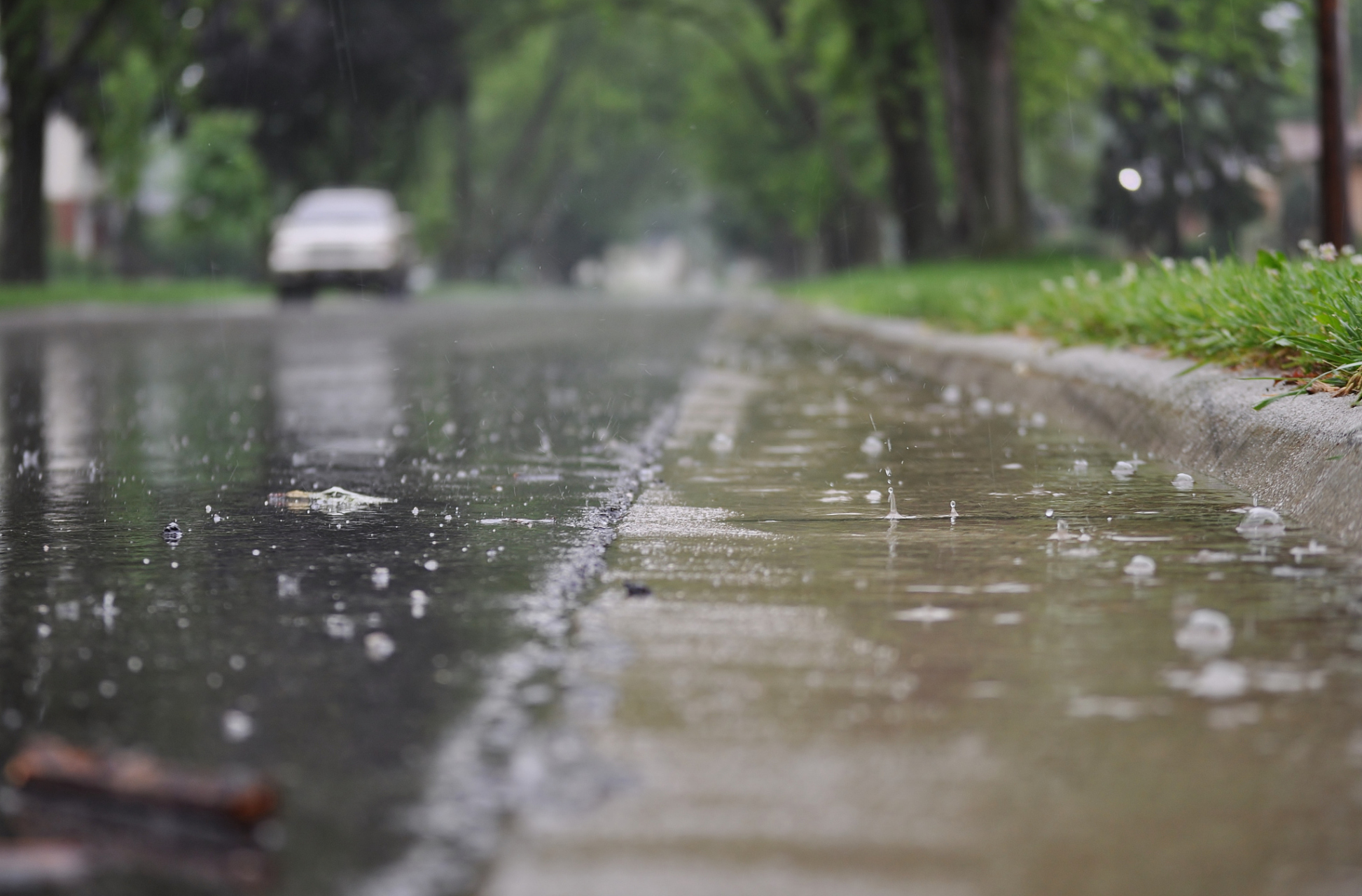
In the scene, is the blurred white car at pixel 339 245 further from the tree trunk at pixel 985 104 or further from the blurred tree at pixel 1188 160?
the blurred tree at pixel 1188 160

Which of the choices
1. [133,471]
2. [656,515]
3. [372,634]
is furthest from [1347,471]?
[133,471]

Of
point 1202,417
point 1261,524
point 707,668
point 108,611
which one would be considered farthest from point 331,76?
point 707,668

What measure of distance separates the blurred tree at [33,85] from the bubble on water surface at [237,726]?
90.1 ft

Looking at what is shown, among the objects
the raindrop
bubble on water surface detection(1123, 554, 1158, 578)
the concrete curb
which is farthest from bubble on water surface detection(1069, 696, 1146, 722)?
the raindrop

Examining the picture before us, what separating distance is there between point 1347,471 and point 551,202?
7446cm

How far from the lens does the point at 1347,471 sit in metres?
4.78

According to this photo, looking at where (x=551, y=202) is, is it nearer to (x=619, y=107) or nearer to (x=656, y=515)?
(x=619, y=107)

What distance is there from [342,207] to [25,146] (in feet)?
20.6

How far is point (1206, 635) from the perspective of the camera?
139 inches

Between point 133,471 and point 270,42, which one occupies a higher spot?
point 270,42

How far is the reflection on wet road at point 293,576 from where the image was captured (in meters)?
2.63

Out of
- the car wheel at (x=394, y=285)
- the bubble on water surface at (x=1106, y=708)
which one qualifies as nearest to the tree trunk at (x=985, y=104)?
the car wheel at (x=394, y=285)

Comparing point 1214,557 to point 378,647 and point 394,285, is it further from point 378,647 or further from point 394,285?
point 394,285

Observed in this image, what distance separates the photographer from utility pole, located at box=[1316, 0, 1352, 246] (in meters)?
14.1
